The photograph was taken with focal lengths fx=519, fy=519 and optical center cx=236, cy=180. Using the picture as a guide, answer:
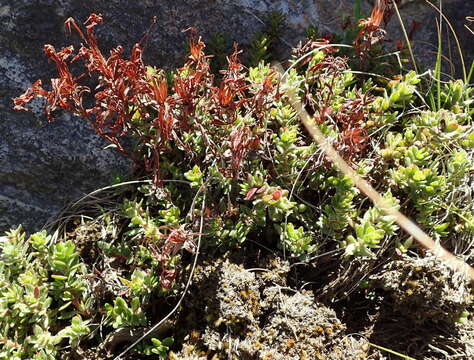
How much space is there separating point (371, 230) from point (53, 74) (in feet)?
6.80

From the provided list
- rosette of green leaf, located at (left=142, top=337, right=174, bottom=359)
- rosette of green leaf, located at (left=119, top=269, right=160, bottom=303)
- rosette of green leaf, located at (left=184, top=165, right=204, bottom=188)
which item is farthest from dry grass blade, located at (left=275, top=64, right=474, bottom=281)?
rosette of green leaf, located at (left=142, top=337, right=174, bottom=359)

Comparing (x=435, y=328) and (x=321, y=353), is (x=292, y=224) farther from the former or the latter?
(x=435, y=328)

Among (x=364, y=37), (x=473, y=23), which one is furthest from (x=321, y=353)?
(x=473, y=23)

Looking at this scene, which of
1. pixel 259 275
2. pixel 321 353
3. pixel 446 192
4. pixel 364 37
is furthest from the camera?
pixel 364 37

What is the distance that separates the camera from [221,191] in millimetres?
2852

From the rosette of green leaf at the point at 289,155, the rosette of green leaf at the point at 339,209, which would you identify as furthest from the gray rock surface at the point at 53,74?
the rosette of green leaf at the point at 339,209

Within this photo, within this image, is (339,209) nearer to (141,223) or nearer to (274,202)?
(274,202)

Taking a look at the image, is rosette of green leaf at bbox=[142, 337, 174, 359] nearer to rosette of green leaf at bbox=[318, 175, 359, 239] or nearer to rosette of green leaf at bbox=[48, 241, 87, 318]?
rosette of green leaf at bbox=[48, 241, 87, 318]

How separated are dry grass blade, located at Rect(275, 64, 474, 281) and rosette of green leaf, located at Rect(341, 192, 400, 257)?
35 mm

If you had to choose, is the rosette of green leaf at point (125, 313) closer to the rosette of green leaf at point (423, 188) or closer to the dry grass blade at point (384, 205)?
the dry grass blade at point (384, 205)

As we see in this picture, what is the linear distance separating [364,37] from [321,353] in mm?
1819

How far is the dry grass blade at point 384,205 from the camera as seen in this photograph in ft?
8.75

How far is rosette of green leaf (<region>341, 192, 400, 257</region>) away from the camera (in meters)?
2.51

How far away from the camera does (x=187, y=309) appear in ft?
8.65
